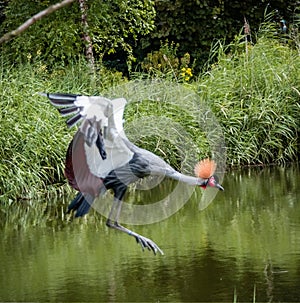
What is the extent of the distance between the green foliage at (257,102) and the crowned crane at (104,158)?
872 centimetres

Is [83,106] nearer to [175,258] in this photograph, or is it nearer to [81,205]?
[81,205]

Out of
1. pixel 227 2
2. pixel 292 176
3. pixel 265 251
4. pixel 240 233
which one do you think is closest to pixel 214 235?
pixel 240 233

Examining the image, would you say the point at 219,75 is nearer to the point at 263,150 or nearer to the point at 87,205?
the point at 263,150

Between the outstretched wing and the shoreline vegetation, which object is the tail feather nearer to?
the outstretched wing

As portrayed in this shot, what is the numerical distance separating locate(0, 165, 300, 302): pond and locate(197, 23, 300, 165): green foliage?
2.78m

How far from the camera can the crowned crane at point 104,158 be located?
14.1ft

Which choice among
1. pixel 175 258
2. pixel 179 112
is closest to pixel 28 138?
pixel 179 112

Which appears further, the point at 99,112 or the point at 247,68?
the point at 247,68

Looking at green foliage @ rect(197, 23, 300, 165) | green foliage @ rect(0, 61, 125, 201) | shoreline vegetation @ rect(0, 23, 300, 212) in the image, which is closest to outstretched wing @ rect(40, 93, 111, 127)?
shoreline vegetation @ rect(0, 23, 300, 212)

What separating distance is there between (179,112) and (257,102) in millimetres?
1322

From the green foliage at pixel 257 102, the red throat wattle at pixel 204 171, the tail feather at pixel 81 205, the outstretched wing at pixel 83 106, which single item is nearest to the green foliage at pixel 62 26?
the green foliage at pixel 257 102

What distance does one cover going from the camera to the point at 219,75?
14312 mm

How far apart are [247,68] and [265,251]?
22.6 ft

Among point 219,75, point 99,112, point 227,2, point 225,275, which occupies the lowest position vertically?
point 225,275
